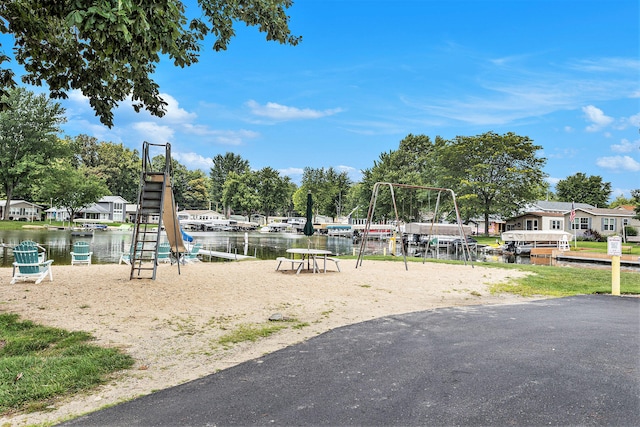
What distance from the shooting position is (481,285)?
39.2ft

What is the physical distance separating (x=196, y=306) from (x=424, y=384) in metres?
5.39

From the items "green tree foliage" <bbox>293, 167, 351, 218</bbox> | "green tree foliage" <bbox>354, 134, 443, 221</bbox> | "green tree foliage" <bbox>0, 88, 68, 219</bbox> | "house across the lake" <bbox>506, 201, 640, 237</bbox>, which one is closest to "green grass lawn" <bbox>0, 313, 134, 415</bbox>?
"house across the lake" <bbox>506, 201, 640, 237</bbox>

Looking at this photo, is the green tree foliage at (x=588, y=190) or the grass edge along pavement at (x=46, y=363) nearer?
the grass edge along pavement at (x=46, y=363)

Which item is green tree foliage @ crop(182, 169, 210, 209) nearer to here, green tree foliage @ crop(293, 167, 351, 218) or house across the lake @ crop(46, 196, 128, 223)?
house across the lake @ crop(46, 196, 128, 223)

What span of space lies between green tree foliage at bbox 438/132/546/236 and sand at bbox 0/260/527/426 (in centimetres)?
3541

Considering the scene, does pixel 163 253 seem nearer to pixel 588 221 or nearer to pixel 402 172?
pixel 588 221

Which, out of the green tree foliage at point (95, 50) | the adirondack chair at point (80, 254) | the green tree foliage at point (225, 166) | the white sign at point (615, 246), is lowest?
the adirondack chair at point (80, 254)

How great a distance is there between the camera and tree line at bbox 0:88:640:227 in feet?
158

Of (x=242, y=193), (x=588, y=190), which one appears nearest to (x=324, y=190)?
(x=242, y=193)

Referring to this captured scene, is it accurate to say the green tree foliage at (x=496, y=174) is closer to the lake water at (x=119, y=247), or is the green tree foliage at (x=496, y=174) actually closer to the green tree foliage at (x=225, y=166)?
the lake water at (x=119, y=247)

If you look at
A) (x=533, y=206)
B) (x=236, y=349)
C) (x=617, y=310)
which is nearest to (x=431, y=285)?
(x=617, y=310)

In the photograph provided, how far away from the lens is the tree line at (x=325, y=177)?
48.2 m

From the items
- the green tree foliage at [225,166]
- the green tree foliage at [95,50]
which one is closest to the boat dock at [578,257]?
the green tree foliage at [95,50]

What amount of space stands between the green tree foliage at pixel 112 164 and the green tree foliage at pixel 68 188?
2199cm
